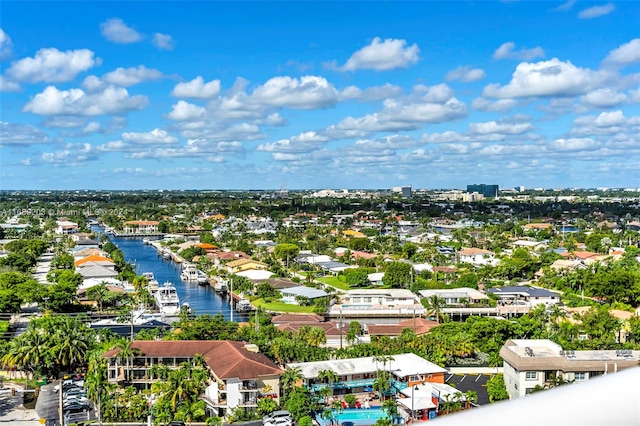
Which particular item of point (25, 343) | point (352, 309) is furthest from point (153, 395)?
point (352, 309)

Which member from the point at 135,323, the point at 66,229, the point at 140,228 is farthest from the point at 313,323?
the point at 140,228

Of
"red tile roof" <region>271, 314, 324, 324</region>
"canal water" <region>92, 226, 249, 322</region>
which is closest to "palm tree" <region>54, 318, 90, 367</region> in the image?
"red tile roof" <region>271, 314, 324, 324</region>

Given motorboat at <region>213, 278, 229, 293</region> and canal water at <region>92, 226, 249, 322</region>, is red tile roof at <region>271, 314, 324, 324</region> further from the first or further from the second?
motorboat at <region>213, 278, 229, 293</region>

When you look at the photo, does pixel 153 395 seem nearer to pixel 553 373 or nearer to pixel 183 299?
pixel 553 373

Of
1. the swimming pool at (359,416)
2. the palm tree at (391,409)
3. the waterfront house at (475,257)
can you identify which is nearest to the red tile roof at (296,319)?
the swimming pool at (359,416)

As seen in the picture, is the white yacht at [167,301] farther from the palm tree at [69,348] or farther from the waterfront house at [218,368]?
the waterfront house at [218,368]

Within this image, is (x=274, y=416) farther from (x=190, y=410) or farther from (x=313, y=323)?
(x=313, y=323)
